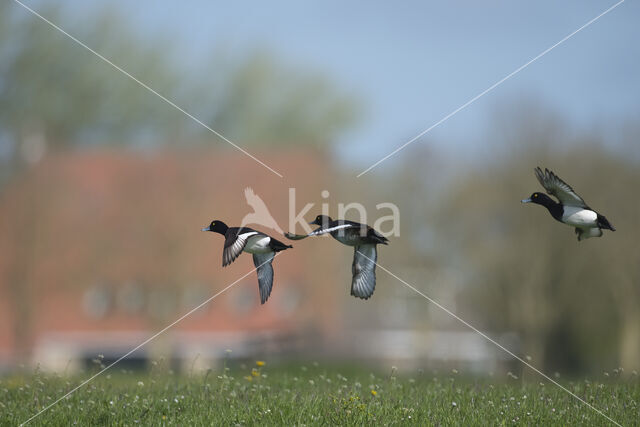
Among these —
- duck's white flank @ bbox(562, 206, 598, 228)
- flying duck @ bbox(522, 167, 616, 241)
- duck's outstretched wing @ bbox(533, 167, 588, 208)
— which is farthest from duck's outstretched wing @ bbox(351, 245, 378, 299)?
duck's white flank @ bbox(562, 206, 598, 228)

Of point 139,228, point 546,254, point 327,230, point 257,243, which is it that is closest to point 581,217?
point 327,230

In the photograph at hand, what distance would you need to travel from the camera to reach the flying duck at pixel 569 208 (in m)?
7.49

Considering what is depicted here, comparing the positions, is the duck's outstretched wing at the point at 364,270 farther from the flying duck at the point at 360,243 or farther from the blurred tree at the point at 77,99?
the blurred tree at the point at 77,99

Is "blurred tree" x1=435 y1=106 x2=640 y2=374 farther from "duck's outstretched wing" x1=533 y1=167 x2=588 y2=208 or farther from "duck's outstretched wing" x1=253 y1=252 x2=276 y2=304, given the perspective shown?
"duck's outstretched wing" x1=253 y1=252 x2=276 y2=304

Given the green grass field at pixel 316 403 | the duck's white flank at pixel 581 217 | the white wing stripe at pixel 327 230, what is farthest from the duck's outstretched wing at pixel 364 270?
the duck's white flank at pixel 581 217

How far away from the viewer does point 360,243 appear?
773 centimetres

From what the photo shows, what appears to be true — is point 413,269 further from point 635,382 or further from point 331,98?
point 635,382

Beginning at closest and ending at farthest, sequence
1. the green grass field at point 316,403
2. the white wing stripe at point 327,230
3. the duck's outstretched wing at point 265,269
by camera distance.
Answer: the white wing stripe at point 327,230
the duck's outstretched wing at point 265,269
the green grass field at point 316,403

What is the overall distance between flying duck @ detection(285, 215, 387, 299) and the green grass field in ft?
4.65

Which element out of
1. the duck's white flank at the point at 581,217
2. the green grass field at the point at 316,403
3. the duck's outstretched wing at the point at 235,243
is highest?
the duck's white flank at the point at 581,217

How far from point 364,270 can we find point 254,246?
51.0 inches

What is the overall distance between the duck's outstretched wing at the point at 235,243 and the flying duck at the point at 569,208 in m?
2.75

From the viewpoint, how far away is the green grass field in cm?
816

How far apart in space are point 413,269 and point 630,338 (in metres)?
12.2
